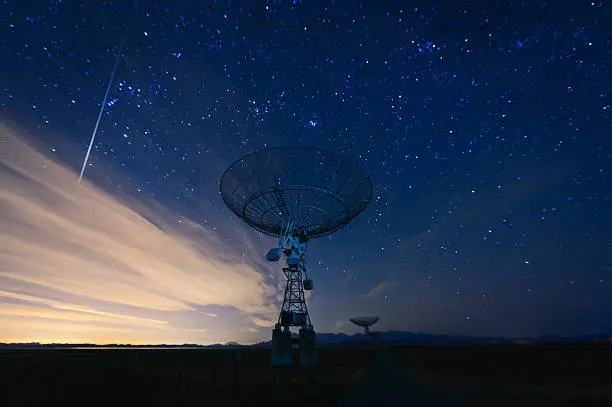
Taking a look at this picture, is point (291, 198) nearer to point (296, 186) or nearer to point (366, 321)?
point (296, 186)

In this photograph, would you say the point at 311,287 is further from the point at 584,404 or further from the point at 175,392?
the point at 584,404

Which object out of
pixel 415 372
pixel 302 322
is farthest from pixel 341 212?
pixel 415 372

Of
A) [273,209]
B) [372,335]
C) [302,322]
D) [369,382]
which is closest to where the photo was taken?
[369,382]

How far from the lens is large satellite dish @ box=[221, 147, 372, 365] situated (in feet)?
65.9

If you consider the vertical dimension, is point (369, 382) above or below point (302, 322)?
below

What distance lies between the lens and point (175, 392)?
1664 centimetres

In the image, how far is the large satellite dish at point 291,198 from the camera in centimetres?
2008

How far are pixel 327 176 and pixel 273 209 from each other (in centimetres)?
450

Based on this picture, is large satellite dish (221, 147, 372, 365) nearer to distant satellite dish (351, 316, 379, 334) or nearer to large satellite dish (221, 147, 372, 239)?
large satellite dish (221, 147, 372, 239)

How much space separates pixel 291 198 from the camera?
21.3 m

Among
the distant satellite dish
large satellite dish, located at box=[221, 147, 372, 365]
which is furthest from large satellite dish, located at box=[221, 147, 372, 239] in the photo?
the distant satellite dish

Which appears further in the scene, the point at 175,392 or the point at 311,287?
the point at 311,287

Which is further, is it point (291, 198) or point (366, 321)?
point (291, 198)

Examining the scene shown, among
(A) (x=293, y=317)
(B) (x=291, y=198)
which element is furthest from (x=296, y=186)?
(A) (x=293, y=317)
